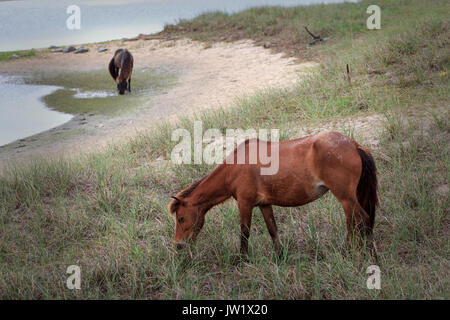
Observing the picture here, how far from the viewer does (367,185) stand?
3.37 m

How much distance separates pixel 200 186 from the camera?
11.8 feet

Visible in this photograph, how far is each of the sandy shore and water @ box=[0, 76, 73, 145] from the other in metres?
0.52

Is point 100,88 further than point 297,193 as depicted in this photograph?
Yes

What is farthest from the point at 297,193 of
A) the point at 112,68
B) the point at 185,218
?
the point at 112,68

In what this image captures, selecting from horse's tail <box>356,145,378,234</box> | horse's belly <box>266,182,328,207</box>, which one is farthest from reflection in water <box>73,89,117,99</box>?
horse's tail <box>356,145,378,234</box>

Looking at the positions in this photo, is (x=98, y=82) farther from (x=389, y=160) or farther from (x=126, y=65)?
(x=389, y=160)

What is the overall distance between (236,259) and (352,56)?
722cm

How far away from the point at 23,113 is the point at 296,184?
10.0 m

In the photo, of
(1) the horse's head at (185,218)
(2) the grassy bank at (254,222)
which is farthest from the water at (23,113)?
(1) the horse's head at (185,218)

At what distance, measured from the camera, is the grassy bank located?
353 cm

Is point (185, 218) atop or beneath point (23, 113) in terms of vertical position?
beneath

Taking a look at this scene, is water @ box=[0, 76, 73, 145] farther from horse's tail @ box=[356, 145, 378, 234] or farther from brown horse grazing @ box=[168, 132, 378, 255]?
horse's tail @ box=[356, 145, 378, 234]

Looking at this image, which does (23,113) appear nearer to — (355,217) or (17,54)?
(17,54)

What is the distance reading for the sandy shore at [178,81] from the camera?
353 inches
